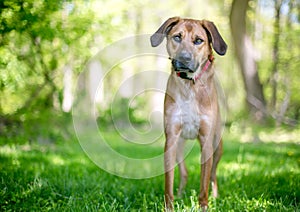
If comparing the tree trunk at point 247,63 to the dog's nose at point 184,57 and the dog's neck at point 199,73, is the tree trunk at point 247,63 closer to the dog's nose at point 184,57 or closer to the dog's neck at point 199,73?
the dog's neck at point 199,73

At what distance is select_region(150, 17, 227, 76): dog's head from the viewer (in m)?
3.44

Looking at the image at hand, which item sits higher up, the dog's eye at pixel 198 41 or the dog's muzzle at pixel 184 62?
the dog's eye at pixel 198 41

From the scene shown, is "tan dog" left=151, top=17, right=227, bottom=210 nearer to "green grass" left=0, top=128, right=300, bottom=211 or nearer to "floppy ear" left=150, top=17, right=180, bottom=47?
"floppy ear" left=150, top=17, right=180, bottom=47

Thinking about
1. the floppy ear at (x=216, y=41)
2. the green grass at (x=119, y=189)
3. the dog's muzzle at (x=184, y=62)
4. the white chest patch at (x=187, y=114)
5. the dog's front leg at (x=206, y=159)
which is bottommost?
the green grass at (x=119, y=189)

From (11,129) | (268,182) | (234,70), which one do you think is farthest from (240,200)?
(234,70)

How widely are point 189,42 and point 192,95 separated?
1.70 ft

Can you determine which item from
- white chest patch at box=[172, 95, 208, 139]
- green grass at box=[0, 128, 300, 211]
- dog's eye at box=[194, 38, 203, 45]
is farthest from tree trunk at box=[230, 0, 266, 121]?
dog's eye at box=[194, 38, 203, 45]

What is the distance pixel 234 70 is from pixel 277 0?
14977 millimetres

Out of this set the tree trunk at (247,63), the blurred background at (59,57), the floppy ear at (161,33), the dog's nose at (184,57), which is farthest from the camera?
the tree trunk at (247,63)

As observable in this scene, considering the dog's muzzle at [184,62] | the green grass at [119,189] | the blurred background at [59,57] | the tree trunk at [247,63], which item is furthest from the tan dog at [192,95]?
the tree trunk at [247,63]

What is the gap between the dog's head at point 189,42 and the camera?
11.3 feet

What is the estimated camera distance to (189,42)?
11.7ft

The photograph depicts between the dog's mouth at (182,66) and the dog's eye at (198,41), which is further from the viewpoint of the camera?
the dog's eye at (198,41)

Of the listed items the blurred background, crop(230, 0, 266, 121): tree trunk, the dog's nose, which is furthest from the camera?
crop(230, 0, 266, 121): tree trunk
